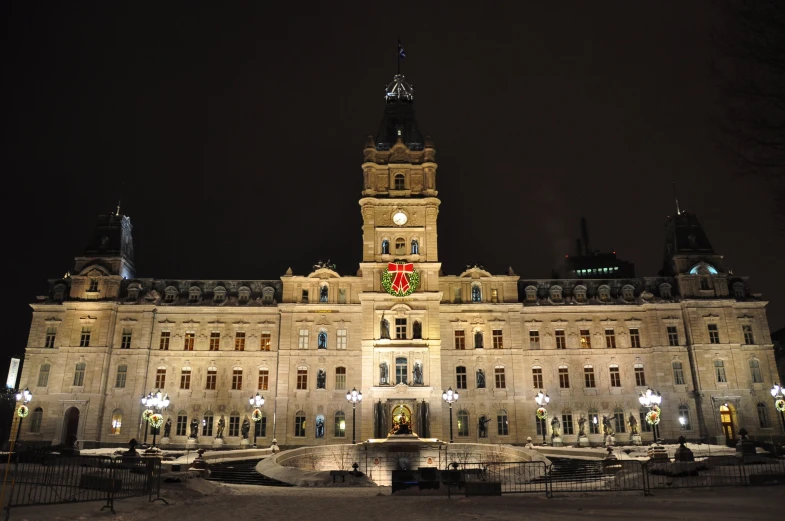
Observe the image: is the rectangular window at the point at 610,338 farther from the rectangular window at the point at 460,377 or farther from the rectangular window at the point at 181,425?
the rectangular window at the point at 181,425

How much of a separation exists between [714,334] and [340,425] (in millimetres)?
34809

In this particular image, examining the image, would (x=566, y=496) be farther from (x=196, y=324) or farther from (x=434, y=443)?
(x=196, y=324)

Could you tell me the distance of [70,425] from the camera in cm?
5316

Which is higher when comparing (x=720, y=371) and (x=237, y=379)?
(x=720, y=371)

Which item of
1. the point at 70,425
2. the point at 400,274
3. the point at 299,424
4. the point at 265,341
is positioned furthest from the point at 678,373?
the point at 70,425

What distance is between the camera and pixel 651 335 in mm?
55062

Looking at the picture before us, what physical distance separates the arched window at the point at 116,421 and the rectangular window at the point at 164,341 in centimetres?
646

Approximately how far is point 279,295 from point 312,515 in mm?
41690

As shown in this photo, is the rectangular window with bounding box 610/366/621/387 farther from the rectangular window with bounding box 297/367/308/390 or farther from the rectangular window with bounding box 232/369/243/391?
the rectangular window with bounding box 232/369/243/391

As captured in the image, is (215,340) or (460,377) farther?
(215,340)

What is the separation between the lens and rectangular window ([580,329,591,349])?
55.5 m

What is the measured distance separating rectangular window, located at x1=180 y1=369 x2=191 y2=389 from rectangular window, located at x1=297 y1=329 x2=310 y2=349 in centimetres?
1044

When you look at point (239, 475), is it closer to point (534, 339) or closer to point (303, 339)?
point (303, 339)

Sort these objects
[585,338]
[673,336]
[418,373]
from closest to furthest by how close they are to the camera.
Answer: [418,373] → [673,336] → [585,338]
